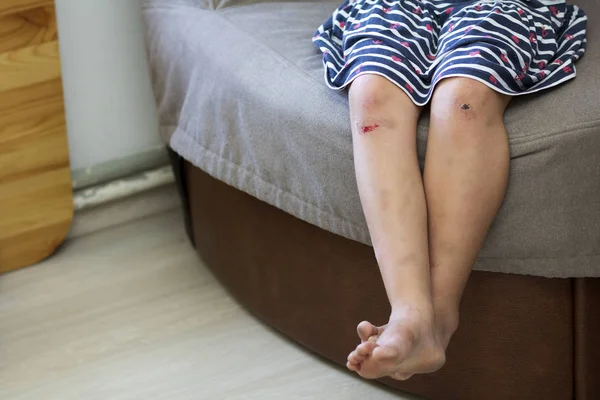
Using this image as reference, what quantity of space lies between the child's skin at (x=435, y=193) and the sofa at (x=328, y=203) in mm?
29

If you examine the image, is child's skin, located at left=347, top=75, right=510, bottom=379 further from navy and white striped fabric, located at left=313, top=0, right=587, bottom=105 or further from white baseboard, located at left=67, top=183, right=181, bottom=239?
white baseboard, located at left=67, top=183, right=181, bottom=239

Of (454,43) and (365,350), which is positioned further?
(454,43)

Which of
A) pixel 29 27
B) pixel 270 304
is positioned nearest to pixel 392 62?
pixel 270 304

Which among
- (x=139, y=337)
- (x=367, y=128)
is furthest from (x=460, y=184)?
(x=139, y=337)

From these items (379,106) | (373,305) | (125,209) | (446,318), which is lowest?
(125,209)

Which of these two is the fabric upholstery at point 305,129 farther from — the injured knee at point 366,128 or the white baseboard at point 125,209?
the white baseboard at point 125,209

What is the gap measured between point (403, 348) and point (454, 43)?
0.42 m

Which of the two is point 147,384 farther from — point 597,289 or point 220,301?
point 597,289

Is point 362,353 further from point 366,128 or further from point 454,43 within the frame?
point 454,43

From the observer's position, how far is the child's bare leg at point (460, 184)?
110 centimetres

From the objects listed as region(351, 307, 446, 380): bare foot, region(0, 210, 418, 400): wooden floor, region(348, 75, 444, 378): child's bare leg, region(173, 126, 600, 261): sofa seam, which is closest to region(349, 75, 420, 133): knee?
region(348, 75, 444, 378): child's bare leg

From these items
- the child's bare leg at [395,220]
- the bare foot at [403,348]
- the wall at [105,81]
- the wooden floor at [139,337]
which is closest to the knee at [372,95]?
the child's bare leg at [395,220]

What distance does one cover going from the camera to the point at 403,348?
1019 mm

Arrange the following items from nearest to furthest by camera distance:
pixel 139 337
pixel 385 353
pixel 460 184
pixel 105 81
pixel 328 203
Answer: pixel 385 353
pixel 460 184
pixel 328 203
pixel 139 337
pixel 105 81
